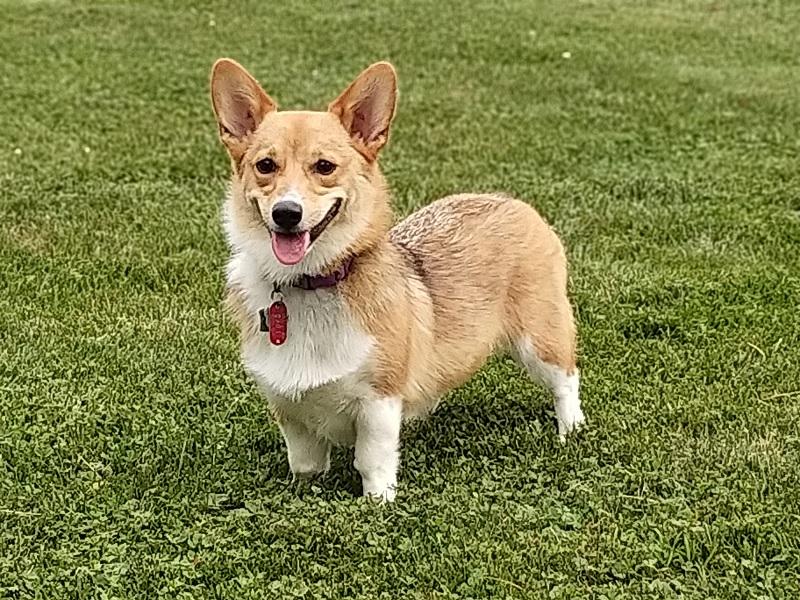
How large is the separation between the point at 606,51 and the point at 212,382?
7.93 metres

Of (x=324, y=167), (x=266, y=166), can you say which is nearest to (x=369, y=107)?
(x=324, y=167)

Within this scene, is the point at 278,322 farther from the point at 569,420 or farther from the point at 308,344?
the point at 569,420

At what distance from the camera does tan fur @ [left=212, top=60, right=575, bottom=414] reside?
3.85 metres

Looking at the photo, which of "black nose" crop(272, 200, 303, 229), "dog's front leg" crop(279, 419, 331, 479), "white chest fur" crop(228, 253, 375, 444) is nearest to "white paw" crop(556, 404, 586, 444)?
"dog's front leg" crop(279, 419, 331, 479)

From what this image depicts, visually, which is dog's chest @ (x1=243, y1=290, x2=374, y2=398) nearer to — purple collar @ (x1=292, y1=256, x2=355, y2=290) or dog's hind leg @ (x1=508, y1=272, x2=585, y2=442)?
purple collar @ (x1=292, y1=256, x2=355, y2=290)

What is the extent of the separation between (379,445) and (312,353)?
40cm

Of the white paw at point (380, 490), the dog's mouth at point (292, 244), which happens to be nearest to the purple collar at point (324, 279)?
the dog's mouth at point (292, 244)

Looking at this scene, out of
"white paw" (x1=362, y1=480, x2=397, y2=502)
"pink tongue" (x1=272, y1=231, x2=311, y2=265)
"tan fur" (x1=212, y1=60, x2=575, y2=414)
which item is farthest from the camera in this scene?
"white paw" (x1=362, y1=480, x2=397, y2=502)

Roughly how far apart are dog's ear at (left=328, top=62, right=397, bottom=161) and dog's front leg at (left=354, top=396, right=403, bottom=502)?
0.81m

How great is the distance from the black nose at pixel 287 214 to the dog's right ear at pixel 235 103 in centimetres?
42

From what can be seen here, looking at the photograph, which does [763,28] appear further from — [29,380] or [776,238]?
[29,380]

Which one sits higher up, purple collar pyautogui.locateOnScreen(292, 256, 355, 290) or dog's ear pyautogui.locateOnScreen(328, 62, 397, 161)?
dog's ear pyautogui.locateOnScreen(328, 62, 397, 161)

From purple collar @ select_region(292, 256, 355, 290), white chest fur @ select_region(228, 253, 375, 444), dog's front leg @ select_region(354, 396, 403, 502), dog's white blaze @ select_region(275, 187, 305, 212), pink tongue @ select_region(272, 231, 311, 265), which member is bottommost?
dog's front leg @ select_region(354, 396, 403, 502)

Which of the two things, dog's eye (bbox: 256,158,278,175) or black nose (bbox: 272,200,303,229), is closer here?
black nose (bbox: 272,200,303,229)
